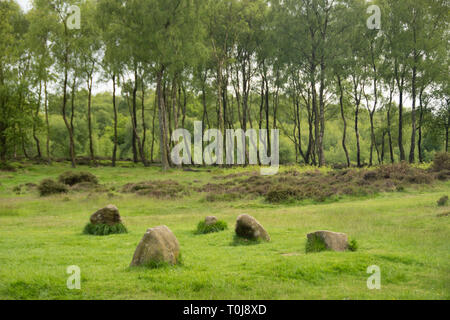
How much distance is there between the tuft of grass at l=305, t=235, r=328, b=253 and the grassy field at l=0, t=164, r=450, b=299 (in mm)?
295

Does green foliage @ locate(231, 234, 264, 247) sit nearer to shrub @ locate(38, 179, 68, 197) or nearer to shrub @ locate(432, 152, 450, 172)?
shrub @ locate(38, 179, 68, 197)

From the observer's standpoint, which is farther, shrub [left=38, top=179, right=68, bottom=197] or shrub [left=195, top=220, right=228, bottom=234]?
shrub [left=38, top=179, right=68, bottom=197]

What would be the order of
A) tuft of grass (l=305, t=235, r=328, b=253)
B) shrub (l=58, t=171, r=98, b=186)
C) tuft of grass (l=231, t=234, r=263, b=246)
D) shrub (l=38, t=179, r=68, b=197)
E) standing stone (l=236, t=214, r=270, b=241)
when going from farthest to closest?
shrub (l=58, t=171, r=98, b=186), shrub (l=38, t=179, r=68, b=197), standing stone (l=236, t=214, r=270, b=241), tuft of grass (l=231, t=234, r=263, b=246), tuft of grass (l=305, t=235, r=328, b=253)

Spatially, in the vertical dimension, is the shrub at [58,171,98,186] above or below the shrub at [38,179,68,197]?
above

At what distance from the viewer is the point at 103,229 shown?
1416 centimetres

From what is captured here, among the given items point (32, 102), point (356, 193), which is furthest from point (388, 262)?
point (32, 102)

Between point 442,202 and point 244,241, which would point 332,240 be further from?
point 442,202

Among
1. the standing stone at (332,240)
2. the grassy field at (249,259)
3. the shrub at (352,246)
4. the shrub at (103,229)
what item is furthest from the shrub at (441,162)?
the shrub at (103,229)

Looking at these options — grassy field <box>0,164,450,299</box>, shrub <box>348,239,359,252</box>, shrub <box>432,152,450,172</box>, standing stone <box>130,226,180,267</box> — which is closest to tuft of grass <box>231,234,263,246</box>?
grassy field <box>0,164,450,299</box>


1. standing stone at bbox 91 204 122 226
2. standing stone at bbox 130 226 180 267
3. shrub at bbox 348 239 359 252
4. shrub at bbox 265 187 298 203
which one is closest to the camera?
standing stone at bbox 130 226 180 267

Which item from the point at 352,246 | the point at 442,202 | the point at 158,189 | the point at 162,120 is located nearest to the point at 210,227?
the point at 352,246

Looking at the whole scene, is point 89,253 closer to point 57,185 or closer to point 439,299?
point 439,299

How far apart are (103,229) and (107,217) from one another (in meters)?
0.50

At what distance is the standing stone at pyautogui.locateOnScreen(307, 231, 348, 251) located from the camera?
10.1 meters
